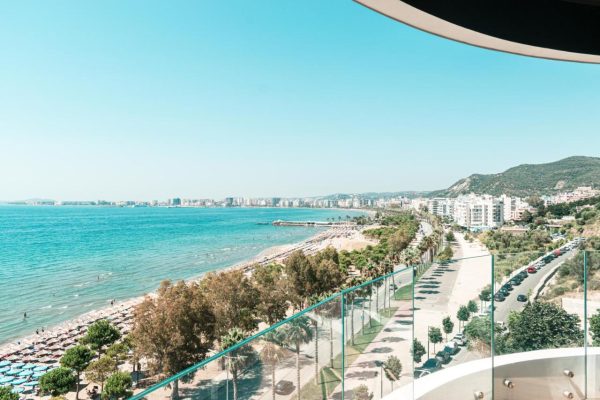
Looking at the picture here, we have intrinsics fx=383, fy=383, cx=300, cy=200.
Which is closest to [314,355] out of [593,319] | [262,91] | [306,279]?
[593,319]

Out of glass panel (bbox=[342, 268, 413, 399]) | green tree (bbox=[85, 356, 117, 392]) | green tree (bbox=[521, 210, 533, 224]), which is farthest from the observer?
green tree (bbox=[521, 210, 533, 224])

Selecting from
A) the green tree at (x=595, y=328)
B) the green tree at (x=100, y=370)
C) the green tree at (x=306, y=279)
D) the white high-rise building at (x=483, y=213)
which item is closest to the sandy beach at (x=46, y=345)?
the green tree at (x=100, y=370)

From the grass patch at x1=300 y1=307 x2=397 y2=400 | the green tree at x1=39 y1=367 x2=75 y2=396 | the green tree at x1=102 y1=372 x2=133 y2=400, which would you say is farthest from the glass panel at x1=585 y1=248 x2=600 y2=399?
the green tree at x1=39 y1=367 x2=75 y2=396

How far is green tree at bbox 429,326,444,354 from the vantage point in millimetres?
2842

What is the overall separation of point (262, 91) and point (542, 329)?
44.8m

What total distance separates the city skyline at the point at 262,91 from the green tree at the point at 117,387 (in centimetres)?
1393

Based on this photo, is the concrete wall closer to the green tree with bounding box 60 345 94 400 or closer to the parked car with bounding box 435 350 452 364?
the parked car with bounding box 435 350 452 364

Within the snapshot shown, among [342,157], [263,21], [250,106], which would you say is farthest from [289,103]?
[342,157]

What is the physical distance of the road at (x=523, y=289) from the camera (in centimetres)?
302

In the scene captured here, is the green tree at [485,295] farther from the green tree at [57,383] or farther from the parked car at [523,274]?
the green tree at [57,383]

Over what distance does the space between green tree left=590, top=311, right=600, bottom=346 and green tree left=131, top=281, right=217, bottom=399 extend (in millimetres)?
13211

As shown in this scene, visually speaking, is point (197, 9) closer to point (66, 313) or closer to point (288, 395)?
point (66, 313)

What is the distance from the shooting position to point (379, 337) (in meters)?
2.61

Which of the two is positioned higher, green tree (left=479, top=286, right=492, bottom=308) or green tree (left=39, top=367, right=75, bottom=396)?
green tree (left=479, top=286, right=492, bottom=308)
